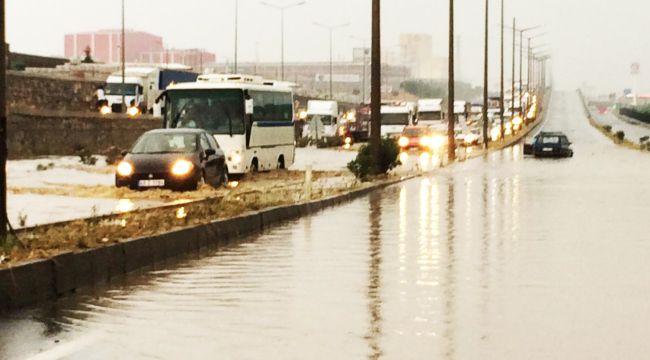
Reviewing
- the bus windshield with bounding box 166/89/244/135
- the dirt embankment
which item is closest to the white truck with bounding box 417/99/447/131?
the bus windshield with bounding box 166/89/244/135

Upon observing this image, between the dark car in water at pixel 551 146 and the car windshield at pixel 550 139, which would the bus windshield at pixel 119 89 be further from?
the car windshield at pixel 550 139

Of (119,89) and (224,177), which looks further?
(119,89)

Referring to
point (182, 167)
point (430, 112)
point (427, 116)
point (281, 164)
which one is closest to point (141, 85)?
point (427, 116)

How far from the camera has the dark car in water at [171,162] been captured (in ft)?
91.8

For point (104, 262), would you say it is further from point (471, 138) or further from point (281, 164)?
point (471, 138)

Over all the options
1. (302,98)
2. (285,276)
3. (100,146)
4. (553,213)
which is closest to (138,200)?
(553,213)

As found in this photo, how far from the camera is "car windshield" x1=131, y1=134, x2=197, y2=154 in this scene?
1153 inches

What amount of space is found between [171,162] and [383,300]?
1696 centimetres

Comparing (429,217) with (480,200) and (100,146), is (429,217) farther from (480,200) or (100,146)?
(100,146)

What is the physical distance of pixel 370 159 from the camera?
39.6 meters

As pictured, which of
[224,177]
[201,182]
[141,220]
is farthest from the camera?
[224,177]

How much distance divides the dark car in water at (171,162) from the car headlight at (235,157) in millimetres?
6438

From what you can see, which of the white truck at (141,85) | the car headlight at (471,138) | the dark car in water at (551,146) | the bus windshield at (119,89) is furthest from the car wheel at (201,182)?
the car headlight at (471,138)

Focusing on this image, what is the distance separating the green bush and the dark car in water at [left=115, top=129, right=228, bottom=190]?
8986mm
